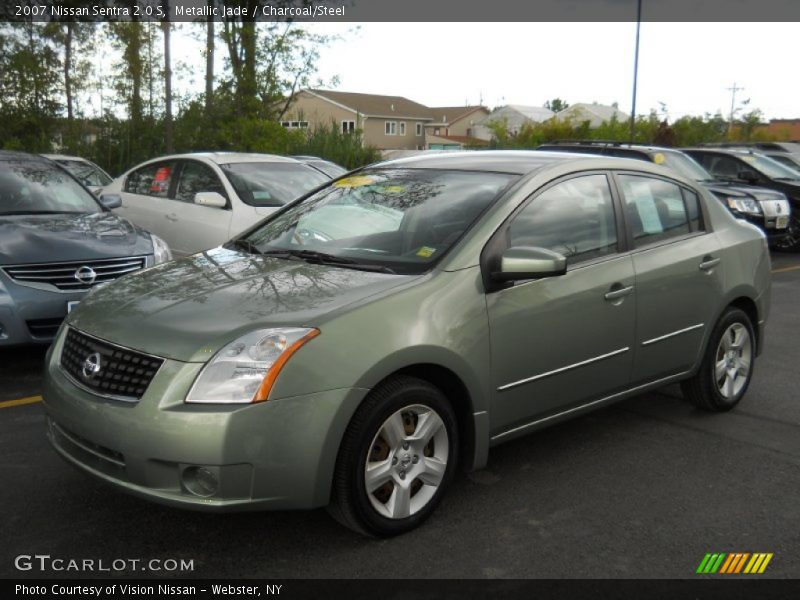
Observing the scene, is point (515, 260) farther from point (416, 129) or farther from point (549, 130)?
point (416, 129)

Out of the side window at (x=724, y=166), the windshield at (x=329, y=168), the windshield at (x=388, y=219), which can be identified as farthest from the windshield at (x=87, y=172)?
the side window at (x=724, y=166)

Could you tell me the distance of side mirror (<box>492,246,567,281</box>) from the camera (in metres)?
3.77

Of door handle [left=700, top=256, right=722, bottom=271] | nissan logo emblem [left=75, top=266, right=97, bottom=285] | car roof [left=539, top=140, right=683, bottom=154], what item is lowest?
nissan logo emblem [left=75, top=266, right=97, bottom=285]

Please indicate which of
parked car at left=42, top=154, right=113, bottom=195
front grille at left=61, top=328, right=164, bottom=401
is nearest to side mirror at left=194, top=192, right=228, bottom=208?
front grille at left=61, top=328, right=164, bottom=401

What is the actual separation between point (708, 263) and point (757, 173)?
37.0 ft

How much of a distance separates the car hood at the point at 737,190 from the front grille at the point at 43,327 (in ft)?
33.9

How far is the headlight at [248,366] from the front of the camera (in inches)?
124

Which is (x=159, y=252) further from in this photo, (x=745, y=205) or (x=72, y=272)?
(x=745, y=205)

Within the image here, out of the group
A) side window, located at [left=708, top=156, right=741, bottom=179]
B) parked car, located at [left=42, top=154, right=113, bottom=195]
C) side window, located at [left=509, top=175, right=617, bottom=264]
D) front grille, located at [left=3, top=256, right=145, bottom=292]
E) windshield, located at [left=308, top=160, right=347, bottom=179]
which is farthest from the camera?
side window, located at [left=708, top=156, right=741, bottom=179]

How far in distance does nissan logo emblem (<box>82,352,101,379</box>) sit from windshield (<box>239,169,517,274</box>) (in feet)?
3.84

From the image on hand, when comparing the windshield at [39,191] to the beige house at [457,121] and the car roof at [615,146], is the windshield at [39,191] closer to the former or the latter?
the car roof at [615,146]

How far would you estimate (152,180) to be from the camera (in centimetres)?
970

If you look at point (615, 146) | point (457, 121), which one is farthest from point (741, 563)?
point (457, 121)

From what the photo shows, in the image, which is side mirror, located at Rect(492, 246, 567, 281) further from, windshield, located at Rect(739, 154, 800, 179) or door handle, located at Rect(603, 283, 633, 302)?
windshield, located at Rect(739, 154, 800, 179)
